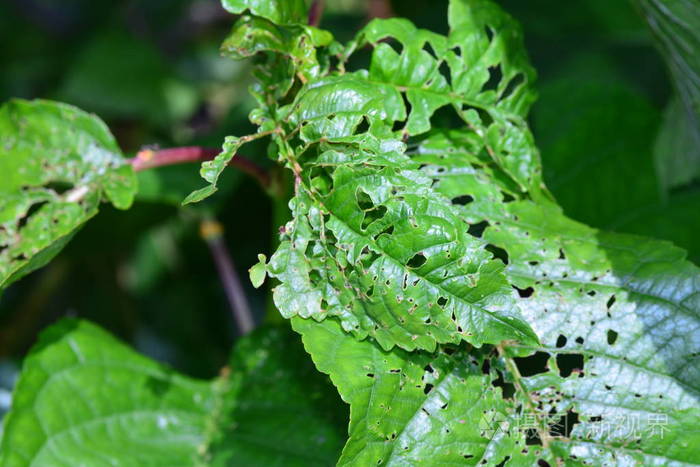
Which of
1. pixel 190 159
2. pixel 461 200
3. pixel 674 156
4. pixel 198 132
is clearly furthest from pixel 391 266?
pixel 198 132

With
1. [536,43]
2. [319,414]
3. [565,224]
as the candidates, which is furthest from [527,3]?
[319,414]

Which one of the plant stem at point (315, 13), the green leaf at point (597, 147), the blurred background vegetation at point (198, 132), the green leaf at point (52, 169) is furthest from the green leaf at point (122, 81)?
the green leaf at point (597, 147)

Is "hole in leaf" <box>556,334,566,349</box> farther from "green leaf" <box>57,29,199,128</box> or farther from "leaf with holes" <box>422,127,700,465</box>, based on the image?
"green leaf" <box>57,29,199,128</box>

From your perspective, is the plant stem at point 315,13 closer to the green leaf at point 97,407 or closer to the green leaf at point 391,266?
the green leaf at point 391,266

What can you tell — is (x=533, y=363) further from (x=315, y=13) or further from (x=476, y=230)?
(x=315, y=13)

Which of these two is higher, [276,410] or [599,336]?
[599,336]

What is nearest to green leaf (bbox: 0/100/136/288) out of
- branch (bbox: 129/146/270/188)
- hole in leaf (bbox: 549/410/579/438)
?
branch (bbox: 129/146/270/188)
